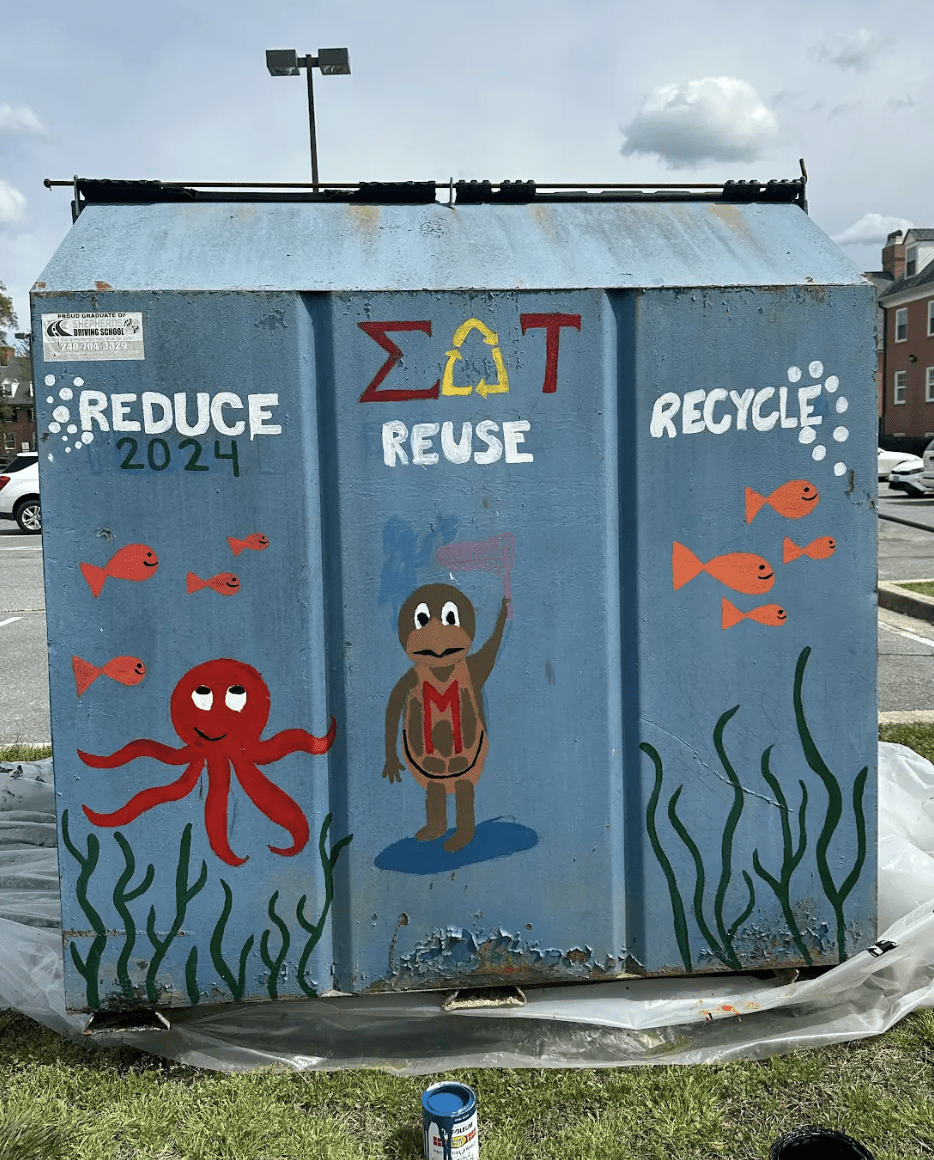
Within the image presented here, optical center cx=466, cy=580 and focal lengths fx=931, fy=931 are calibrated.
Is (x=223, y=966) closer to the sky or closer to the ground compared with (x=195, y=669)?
closer to the ground

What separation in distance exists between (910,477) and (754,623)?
19.0 metres

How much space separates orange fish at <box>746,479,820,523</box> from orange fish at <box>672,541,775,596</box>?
12 centimetres

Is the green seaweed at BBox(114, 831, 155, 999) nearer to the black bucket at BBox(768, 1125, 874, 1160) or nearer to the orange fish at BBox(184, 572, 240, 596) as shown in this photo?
the orange fish at BBox(184, 572, 240, 596)

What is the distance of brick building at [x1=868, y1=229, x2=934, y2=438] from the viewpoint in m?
34.7

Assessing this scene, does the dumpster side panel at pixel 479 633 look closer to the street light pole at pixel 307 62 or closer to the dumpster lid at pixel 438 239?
the dumpster lid at pixel 438 239

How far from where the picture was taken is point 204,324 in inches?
99.5

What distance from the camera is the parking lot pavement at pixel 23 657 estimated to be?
233 inches

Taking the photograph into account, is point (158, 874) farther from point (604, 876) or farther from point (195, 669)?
point (604, 876)

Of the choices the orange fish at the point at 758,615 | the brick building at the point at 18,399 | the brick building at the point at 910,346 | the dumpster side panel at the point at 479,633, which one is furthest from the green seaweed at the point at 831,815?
the brick building at the point at 18,399

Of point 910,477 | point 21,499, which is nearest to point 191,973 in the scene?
point 21,499

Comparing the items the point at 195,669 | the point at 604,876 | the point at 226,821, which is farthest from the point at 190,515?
the point at 604,876

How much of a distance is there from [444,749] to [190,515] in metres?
0.97

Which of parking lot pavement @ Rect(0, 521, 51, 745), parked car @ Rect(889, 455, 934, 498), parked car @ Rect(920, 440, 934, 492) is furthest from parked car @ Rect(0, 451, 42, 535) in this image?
parked car @ Rect(889, 455, 934, 498)

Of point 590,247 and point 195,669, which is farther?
point 590,247
